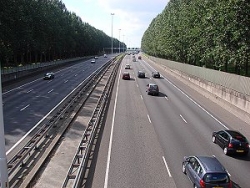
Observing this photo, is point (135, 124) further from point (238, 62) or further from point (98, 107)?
point (238, 62)

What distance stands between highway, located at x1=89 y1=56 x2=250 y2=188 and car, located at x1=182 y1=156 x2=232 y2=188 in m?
0.69

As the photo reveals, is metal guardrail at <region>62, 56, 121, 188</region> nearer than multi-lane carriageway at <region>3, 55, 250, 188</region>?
Yes

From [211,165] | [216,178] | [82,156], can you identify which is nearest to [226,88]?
[211,165]

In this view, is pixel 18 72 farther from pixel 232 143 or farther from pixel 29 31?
pixel 232 143

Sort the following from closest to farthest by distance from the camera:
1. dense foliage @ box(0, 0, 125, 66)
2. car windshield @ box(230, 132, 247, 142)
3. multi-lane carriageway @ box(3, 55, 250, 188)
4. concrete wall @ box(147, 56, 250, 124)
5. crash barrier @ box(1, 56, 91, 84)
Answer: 1. multi-lane carriageway @ box(3, 55, 250, 188)
2. car windshield @ box(230, 132, 247, 142)
3. concrete wall @ box(147, 56, 250, 124)
4. crash barrier @ box(1, 56, 91, 84)
5. dense foliage @ box(0, 0, 125, 66)

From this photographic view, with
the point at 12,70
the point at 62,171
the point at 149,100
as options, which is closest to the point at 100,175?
the point at 62,171

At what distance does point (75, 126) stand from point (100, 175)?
9.21m

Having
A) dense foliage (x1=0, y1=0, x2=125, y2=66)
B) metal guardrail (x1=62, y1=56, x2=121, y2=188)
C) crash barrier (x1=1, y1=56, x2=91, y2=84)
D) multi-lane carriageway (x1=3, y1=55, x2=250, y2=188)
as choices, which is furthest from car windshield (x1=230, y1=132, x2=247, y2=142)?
dense foliage (x1=0, y1=0, x2=125, y2=66)

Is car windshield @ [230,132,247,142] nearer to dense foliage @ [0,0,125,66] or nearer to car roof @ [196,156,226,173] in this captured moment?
car roof @ [196,156,226,173]

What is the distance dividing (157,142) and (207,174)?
23.5ft

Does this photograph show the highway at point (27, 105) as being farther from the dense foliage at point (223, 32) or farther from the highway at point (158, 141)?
the dense foliage at point (223, 32)

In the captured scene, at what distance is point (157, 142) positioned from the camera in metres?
21.7

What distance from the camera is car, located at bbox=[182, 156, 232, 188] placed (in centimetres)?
1452

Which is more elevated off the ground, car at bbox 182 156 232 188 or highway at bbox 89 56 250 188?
car at bbox 182 156 232 188
